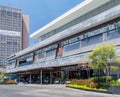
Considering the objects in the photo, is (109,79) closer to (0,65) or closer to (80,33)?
(80,33)

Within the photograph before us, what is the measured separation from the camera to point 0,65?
5384 inches

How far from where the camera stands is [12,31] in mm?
141375

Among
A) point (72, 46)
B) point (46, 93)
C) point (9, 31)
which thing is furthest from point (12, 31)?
point (46, 93)

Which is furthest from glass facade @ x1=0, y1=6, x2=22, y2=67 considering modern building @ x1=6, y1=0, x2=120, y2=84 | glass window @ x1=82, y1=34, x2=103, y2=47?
glass window @ x1=82, y1=34, x2=103, y2=47

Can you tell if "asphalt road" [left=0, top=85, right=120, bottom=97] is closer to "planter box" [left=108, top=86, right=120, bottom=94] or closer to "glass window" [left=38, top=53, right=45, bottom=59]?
"planter box" [left=108, top=86, right=120, bottom=94]

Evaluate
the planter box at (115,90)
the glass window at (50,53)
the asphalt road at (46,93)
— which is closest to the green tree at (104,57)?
the asphalt road at (46,93)

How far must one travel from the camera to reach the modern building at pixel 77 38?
44812 mm

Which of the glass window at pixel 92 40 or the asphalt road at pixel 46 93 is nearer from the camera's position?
the asphalt road at pixel 46 93

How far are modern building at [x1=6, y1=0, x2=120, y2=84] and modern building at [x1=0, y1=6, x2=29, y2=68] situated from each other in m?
62.7

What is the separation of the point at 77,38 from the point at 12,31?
89.5 metres

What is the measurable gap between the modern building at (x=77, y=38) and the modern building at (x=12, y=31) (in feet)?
206

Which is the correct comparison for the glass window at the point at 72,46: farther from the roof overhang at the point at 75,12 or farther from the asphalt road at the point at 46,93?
the asphalt road at the point at 46,93

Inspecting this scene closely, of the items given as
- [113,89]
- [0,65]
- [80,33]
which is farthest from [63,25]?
[0,65]

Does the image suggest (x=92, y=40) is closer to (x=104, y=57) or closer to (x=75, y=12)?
(x=75, y=12)
